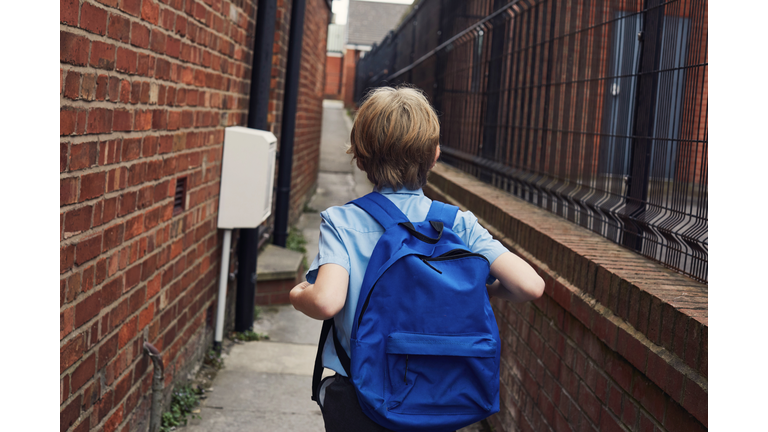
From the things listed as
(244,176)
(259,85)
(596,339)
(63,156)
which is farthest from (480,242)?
(259,85)

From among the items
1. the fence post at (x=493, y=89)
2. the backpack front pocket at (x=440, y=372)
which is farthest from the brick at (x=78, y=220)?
the fence post at (x=493, y=89)

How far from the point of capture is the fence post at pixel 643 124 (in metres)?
2.79

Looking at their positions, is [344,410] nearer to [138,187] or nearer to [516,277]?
[516,277]

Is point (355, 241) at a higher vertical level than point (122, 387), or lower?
higher

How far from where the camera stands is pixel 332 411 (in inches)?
72.1

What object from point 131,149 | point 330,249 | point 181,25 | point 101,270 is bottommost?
point 101,270

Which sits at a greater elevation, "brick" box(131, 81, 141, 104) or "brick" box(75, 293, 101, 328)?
"brick" box(131, 81, 141, 104)

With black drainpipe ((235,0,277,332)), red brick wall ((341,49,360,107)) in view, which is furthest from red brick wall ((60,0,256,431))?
red brick wall ((341,49,360,107))

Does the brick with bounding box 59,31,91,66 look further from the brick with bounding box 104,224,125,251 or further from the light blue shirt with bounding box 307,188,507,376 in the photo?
the light blue shirt with bounding box 307,188,507,376

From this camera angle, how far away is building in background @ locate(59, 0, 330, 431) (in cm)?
214

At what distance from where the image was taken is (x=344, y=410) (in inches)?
71.4

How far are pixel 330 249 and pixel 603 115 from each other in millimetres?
1981

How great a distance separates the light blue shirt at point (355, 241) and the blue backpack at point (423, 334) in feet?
0.17

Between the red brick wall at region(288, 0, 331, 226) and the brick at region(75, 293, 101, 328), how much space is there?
5.90 m
